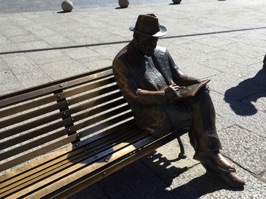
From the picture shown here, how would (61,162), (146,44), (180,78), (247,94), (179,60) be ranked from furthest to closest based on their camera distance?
(179,60) → (247,94) → (180,78) → (146,44) → (61,162)

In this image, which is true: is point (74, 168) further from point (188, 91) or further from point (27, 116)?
point (188, 91)

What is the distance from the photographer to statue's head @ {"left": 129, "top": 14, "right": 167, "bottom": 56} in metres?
3.00

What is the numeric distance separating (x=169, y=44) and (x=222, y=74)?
219 centimetres

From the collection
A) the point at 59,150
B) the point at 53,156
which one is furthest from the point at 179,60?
the point at 53,156

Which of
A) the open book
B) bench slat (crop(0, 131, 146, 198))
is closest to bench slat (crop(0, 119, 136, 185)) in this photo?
bench slat (crop(0, 131, 146, 198))

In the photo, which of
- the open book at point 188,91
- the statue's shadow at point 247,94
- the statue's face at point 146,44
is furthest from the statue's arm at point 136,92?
the statue's shadow at point 247,94

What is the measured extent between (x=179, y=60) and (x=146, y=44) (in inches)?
146

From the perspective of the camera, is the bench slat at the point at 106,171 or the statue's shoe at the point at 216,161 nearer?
the bench slat at the point at 106,171

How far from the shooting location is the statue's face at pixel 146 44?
3.08 metres

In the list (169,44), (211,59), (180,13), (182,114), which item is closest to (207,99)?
(182,114)

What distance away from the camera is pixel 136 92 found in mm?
3027

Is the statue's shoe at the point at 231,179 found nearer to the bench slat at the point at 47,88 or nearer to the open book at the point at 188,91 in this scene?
the open book at the point at 188,91

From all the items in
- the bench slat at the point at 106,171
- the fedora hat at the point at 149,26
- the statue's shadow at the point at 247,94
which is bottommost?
the statue's shadow at the point at 247,94

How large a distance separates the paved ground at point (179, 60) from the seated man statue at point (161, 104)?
0.92ft
